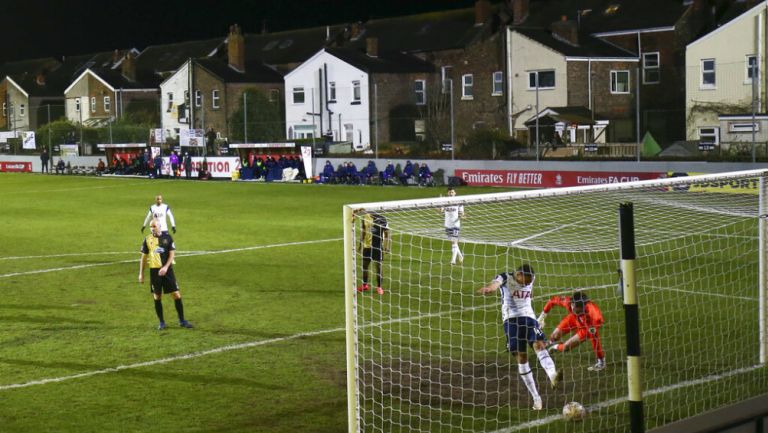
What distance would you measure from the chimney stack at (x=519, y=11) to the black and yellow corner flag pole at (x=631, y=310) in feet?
212

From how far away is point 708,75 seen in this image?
53.2m

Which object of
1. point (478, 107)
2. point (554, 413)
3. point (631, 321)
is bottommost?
point (554, 413)

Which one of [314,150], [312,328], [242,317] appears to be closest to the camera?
[312,328]

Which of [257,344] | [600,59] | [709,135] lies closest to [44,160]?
[600,59]

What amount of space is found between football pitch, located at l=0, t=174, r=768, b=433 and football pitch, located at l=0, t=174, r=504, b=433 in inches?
1.6

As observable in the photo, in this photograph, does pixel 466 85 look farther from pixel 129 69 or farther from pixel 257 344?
pixel 257 344

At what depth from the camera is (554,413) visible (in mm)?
11531

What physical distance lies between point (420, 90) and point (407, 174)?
26220 mm

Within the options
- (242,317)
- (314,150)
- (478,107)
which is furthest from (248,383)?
(478,107)

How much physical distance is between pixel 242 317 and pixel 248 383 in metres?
4.57

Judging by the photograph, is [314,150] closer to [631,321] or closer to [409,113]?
[409,113]

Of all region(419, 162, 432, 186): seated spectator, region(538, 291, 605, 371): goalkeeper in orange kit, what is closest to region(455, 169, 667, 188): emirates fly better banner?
region(419, 162, 432, 186): seated spectator

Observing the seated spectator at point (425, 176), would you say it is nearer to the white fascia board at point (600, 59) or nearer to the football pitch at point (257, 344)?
the white fascia board at point (600, 59)

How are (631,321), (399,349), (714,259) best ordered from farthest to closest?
(714,259)
(399,349)
(631,321)
